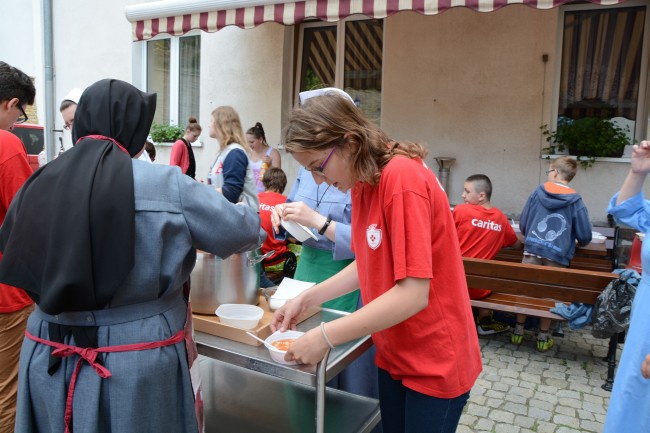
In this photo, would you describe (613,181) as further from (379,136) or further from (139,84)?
(139,84)

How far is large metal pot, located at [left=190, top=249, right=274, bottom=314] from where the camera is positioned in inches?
75.5

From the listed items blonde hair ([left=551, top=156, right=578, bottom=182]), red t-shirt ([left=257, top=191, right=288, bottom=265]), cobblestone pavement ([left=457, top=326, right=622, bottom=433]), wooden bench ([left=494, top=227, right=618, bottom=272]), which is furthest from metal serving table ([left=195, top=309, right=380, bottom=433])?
wooden bench ([left=494, top=227, right=618, bottom=272])

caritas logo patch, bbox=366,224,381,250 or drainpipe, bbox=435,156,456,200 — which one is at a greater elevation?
drainpipe, bbox=435,156,456,200

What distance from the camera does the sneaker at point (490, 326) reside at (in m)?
4.75

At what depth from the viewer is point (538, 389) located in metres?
3.72

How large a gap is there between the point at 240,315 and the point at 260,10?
4604 mm

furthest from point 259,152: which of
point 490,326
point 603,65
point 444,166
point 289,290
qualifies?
point 289,290

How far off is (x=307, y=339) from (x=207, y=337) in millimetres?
533

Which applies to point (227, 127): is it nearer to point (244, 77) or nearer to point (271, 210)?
point (271, 210)

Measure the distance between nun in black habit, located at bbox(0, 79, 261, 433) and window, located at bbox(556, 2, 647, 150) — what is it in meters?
6.13

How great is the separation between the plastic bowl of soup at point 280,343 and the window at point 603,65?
5747 mm

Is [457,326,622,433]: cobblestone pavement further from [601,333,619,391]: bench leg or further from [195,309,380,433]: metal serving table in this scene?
[195,309,380,433]: metal serving table

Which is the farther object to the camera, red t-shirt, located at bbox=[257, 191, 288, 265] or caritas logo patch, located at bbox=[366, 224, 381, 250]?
red t-shirt, located at bbox=[257, 191, 288, 265]

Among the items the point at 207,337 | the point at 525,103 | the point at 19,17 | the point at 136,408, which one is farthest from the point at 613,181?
the point at 19,17
